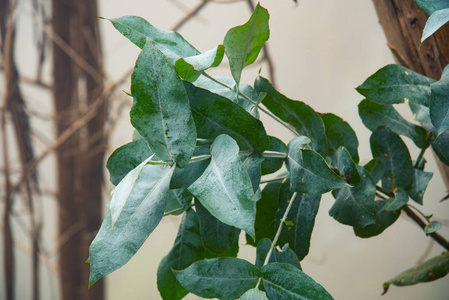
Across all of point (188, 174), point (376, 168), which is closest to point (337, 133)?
point (376, 168)

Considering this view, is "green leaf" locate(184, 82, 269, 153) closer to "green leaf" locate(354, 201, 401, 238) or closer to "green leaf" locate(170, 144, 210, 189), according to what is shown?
"green leaf" locate(170, 144, 210, 189)

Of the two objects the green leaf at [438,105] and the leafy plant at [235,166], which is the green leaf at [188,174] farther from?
the green leaf at [438,105]

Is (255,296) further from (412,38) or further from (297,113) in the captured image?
(412,38)

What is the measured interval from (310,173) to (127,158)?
13 centimetres

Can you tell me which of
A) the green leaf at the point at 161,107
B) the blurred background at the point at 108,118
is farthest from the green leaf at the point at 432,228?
the blurred background at the point at 108,118

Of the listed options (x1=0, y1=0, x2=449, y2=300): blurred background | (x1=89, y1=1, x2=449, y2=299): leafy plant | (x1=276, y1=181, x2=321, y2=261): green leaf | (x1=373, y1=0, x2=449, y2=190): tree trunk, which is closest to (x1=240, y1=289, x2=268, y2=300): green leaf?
→ (x1=89, y1=1, x2=449, y2=299): leafy plant

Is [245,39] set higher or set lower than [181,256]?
higher

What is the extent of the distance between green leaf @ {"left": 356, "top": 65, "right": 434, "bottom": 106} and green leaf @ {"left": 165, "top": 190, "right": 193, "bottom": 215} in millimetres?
158

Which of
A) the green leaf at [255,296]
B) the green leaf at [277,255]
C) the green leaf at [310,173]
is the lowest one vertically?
the green leaf at [255,296]

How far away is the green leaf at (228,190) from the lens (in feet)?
0.65

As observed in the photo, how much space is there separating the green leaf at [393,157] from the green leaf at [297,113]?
0.23ft

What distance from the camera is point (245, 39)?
0.86 ft

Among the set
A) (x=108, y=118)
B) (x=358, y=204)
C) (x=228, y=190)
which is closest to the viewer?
(x=228, y=190)

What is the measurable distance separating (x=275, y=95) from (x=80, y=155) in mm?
1106
